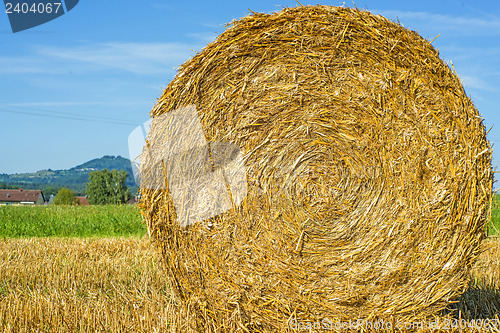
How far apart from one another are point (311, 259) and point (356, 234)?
417mm

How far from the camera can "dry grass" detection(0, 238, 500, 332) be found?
4191mm

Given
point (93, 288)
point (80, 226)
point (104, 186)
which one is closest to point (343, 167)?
point (93, 288)

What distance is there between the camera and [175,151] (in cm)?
407

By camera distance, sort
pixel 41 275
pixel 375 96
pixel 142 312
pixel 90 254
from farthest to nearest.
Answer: pixel 90 254 → pixel 41 275 → pixel 142 312 → pixel 375 96

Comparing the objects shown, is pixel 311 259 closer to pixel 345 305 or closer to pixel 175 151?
pixel 345 305

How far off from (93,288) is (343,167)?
331 cm

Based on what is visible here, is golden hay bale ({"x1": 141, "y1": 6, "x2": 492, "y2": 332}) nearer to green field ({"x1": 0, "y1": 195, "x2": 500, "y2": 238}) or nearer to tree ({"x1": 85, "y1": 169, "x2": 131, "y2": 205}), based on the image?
green field ({"x1": 0, "y1": 195, "x2": 500, "y2": 238})

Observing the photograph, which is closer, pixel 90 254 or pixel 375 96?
pixel 375 96

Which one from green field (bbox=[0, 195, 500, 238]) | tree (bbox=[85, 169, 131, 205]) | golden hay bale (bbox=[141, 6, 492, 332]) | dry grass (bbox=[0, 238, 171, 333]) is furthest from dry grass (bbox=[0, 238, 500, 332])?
tree (bbox=[85, 169, 131, 205])

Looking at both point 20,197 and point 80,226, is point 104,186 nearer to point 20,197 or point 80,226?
point 20,197

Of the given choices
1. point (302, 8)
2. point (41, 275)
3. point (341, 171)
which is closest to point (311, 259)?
point (341, 171)

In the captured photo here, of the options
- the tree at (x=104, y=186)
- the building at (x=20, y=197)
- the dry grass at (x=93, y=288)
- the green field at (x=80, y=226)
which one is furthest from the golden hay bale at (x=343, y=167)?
the building at (x=20, y=197)

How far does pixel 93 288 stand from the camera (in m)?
5.45

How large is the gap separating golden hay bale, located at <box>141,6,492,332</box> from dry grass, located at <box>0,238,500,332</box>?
0.78 m
